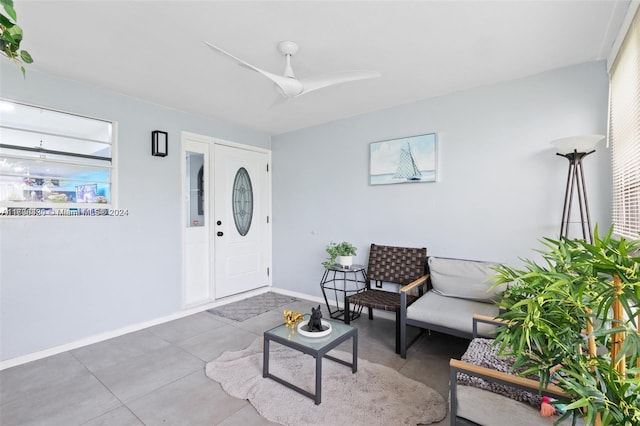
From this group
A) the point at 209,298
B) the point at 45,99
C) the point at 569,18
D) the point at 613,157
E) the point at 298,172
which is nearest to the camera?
the point at 569,18

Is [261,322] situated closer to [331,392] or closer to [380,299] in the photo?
[380,299]

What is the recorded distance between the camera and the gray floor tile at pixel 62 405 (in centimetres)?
193

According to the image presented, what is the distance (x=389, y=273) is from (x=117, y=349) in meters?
2.84

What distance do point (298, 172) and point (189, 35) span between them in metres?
2.56

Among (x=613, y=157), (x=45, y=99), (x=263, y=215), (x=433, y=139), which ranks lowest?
(x=263, y=215)

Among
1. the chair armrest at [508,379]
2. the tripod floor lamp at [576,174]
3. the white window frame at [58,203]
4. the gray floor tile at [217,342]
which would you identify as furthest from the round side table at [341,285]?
the white window frame at [58,203]

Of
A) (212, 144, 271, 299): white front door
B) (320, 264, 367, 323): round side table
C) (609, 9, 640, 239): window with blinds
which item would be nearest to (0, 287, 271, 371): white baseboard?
(212, 144, 271, 299): white front door

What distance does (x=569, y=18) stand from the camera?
199 centimetres

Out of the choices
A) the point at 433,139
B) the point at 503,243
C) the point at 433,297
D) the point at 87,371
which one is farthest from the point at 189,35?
the point at 503,243

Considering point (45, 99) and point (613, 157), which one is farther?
point (45, 99)

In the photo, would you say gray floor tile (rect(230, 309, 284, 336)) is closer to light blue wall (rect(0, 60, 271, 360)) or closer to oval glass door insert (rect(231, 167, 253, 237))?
light blue wall (rect(0, 60, 271, 360))

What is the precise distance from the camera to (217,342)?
9.94 feet

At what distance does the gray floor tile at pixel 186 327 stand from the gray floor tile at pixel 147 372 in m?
0.33

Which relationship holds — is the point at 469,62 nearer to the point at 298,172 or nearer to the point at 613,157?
the point at 613,157
